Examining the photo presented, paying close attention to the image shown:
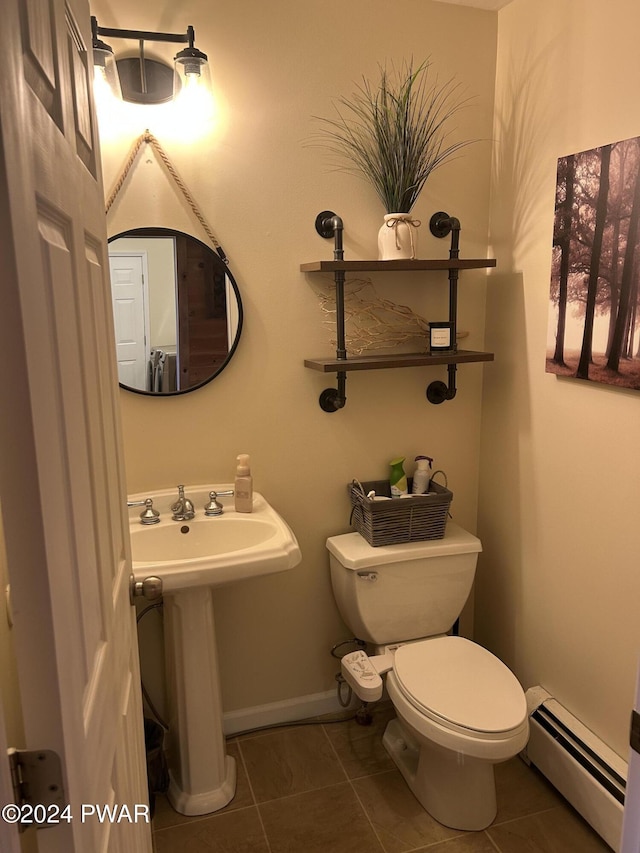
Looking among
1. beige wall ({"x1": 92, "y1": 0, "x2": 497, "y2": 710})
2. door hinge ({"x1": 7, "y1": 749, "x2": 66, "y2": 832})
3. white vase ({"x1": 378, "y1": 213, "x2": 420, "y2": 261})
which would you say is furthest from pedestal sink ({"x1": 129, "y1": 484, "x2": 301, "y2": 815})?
door hinge ({"x1": 7, "y1": 749, "x2": 66, "y2": 832})

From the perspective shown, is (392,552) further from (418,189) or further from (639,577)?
(418,189)

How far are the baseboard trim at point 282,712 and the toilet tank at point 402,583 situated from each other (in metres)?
0.36

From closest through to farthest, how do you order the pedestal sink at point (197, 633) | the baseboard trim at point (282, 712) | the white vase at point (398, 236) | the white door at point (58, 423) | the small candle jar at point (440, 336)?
the white door at point (58, 423) → the pedestal sink at point (197, 633) → the white vase at point (398, 236) → the small candle jar at point (440, 336) → the baseboard trim at point (282, 712)

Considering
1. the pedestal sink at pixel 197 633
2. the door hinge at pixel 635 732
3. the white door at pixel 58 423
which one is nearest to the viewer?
the white door at pixel 58 423

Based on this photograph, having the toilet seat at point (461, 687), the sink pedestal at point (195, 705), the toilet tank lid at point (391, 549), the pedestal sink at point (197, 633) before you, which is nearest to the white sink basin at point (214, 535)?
the pedestal sink at point (197, 633)

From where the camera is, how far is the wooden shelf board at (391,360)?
6.34 ft

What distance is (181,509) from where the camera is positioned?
1933mm

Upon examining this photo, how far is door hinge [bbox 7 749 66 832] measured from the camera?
60 centimetres

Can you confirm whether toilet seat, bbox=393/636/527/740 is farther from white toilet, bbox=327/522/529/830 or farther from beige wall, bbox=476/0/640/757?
beige wall, bbox=476/0/640/757

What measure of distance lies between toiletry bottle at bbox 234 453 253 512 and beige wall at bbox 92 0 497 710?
108 millimetres

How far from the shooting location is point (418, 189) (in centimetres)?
200

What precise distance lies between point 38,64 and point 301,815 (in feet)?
6.55

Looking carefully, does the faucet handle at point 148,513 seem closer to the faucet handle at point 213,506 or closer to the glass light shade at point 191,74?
the faucet handle at point 213,506

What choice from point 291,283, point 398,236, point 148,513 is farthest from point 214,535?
point 398,236
